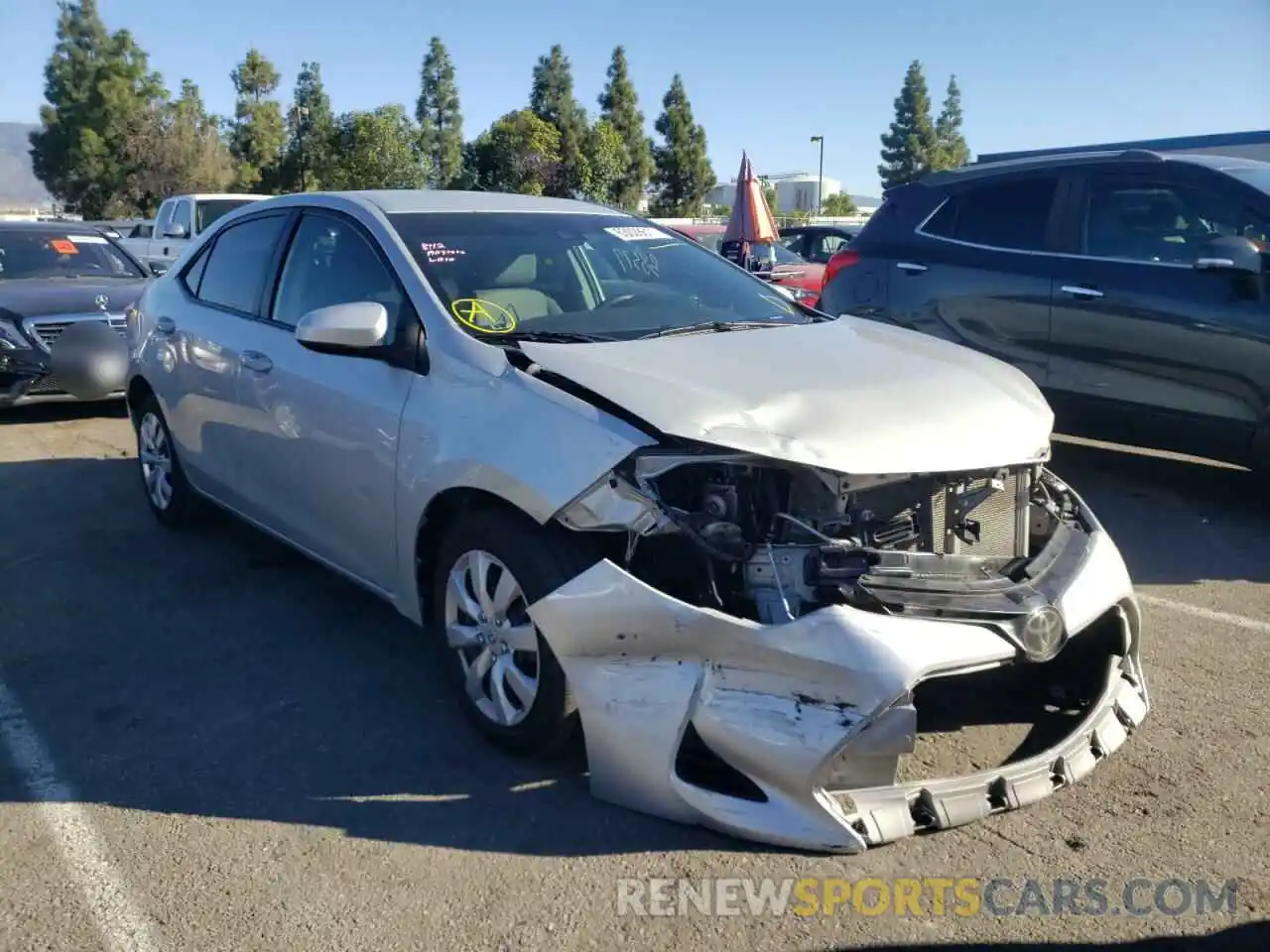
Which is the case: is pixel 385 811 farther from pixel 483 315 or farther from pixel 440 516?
pixel 483 315

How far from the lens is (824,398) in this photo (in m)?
3.28

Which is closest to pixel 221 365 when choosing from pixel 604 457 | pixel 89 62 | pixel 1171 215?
pixel 604 457

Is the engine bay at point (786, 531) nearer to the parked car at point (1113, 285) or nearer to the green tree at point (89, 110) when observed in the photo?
the parked car at point (1113, 285)

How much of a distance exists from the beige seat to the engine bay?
43.6 inches

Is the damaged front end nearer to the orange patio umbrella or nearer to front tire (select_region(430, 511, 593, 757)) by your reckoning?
front tire (select_region(430, 511, 593, 757))

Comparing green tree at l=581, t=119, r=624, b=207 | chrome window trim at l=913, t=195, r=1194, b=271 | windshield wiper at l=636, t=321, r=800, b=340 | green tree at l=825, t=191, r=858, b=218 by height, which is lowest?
green tree at l=825, t=191, r=858, b=218

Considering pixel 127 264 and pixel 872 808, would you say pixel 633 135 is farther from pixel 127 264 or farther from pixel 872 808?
pixel 872 808

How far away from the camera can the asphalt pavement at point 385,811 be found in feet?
8.85

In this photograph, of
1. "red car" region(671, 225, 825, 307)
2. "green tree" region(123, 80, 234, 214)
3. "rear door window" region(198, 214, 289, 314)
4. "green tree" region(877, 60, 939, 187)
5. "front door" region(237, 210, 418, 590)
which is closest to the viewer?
"front door" region(237, 210, 418, 590)

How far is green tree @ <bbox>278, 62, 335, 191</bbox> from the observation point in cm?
4788

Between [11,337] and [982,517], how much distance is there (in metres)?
8.05

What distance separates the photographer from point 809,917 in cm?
270

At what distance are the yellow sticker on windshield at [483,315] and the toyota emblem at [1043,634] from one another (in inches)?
74.1

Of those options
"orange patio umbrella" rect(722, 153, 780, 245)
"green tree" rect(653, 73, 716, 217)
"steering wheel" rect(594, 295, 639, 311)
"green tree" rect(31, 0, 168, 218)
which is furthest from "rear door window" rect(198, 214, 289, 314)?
"green tree" rect(653, 73, 716, 217)
